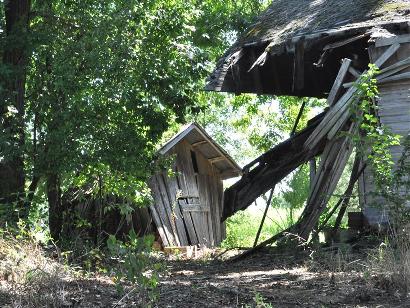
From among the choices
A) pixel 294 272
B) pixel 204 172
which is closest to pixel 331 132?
pixel 294 272

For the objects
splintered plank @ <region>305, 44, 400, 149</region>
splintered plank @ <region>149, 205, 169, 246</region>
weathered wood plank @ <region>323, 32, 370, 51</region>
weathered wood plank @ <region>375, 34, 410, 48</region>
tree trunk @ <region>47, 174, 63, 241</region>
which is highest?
weathered wood plank @ <region>323, 32, 370, 51</region>

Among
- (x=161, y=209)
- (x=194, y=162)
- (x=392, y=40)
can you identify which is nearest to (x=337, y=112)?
(x=392, y=40)

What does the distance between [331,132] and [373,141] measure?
2.48m

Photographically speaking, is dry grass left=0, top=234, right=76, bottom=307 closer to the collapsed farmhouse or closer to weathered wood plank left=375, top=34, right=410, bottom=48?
the collapsed farmhouse

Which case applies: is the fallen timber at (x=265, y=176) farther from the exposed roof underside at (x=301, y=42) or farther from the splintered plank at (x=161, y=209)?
the splintered plank at (x=161, y=209)

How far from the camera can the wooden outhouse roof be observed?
18.6m

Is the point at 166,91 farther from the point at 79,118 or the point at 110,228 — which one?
the point at 110,228

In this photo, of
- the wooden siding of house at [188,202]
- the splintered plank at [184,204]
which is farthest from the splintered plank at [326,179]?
the splintered plank at [184,204]

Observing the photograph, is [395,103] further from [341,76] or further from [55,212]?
[55,212]

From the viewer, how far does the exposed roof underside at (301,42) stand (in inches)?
400

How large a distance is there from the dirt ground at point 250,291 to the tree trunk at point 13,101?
2.69 m

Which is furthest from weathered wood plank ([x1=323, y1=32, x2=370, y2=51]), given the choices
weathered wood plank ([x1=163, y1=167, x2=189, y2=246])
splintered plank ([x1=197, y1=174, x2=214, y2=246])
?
splintered plank ([x1=197, y1=174, x2=214, y2=246])

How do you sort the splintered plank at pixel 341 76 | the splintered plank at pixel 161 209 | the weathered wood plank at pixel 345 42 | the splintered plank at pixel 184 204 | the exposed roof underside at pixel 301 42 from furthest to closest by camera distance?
the splintered plank at pixel 184 204, the splintered plank at pixel 161 209, the splintered plank at pixel 341 76, the exposed roof underside at pixel 301 42, the weathered wood plank at pixel 345 42

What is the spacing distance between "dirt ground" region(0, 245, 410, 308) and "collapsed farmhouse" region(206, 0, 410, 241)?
4.63 feet
